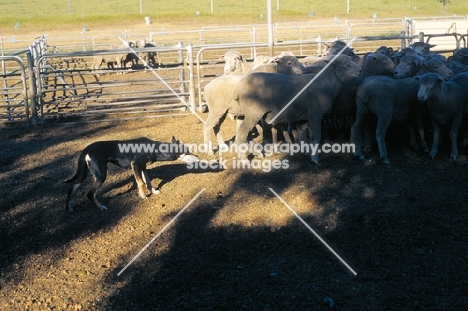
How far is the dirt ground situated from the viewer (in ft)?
18.9

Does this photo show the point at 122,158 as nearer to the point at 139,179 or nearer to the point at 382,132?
the point at 139,179

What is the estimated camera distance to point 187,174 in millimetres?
9438

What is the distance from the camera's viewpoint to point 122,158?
26.7 feet

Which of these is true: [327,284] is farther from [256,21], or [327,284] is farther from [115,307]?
[256,21]

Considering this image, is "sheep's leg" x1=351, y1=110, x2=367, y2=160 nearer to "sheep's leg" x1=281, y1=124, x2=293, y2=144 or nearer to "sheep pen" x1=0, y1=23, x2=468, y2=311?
"sheep pen" x1=0, y1=23, x2=468, y2=311

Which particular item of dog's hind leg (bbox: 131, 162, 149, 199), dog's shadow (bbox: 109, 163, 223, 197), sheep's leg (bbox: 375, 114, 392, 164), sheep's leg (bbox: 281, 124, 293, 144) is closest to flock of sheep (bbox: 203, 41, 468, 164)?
sheep's leg (bbox: 375, 114, 392, 164)

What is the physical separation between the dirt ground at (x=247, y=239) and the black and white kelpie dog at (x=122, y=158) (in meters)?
0.27

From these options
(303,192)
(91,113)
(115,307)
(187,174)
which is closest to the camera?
(115,307)

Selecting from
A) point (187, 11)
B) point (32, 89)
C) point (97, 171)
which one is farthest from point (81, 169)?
point (187, 11)

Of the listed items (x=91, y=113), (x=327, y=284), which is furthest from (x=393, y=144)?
(x=91, y=113)

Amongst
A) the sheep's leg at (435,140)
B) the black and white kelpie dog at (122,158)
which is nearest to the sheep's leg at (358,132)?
the sheep's leg at (435,140)

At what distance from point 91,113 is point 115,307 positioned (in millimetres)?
9581

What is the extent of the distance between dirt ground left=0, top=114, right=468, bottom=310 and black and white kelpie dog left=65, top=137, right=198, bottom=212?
0.89ft

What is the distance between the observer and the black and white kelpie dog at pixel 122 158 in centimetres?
791
